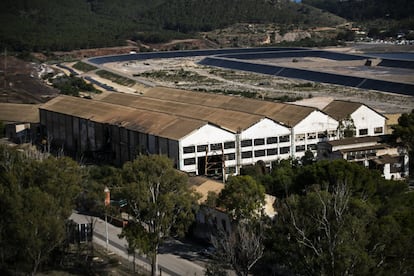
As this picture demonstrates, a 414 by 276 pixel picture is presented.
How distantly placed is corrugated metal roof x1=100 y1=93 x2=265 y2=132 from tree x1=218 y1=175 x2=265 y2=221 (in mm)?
8504

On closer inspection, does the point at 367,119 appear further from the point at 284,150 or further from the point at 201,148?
the point at 201,148

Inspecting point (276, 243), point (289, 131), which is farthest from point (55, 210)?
point (289, 131)

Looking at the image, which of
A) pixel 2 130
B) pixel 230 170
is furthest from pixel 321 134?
pixel 2 130

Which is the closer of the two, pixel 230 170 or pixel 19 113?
pixel 230 170

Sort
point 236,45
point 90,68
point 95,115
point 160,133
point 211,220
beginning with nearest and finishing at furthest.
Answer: point 211,220 < point 160,133 < point 95,115 < point 90,68 < point 236,45

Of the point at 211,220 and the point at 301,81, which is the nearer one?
the point at 211,220

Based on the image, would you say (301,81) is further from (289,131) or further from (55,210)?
(55,210)

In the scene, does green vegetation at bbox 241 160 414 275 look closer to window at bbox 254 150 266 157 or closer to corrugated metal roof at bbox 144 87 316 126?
window at bbox 254 150 266 157

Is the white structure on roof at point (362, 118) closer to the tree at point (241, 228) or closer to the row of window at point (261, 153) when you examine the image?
the row of window at point (261, 153)

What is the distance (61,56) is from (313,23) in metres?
42.9

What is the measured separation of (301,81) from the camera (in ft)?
180

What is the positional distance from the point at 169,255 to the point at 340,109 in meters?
12.8

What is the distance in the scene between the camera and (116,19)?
119 meters

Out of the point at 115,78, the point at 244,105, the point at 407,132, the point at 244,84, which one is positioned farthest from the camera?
the point at 115,78
